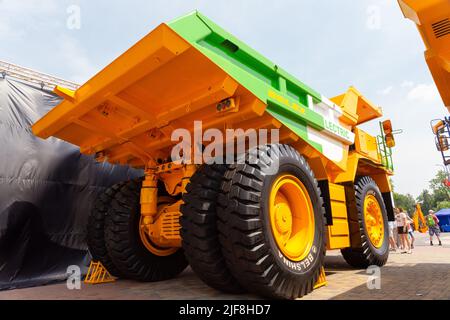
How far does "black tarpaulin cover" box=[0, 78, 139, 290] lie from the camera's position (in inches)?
217

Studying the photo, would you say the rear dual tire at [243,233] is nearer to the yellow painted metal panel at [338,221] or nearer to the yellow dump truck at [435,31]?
the yellow painted metal panel at [338,221]

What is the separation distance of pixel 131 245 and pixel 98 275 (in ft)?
3.64

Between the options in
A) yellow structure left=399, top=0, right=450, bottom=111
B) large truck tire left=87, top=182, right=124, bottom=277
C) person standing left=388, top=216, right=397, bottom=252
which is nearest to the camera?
yellow structure left=399, top=0, right=450, bottom=111

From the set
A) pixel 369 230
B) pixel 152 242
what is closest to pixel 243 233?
pixel 152 242

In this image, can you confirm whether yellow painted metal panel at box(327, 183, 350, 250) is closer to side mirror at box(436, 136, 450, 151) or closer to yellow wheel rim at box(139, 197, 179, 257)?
yellow wheel rim at box(139, 197, 179, 257)

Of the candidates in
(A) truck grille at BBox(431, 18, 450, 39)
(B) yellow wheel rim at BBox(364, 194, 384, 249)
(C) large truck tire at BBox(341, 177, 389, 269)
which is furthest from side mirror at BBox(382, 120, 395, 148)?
(A) truck grille at BBox(431, 18, 450, 39)

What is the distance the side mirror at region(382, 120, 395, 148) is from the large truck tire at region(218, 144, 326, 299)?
13.3 feet

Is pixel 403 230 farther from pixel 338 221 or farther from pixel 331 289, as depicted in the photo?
pixel 331 289

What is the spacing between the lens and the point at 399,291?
3826 millimetres

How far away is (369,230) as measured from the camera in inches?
242

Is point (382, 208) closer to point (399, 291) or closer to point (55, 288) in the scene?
point (399, 291)
